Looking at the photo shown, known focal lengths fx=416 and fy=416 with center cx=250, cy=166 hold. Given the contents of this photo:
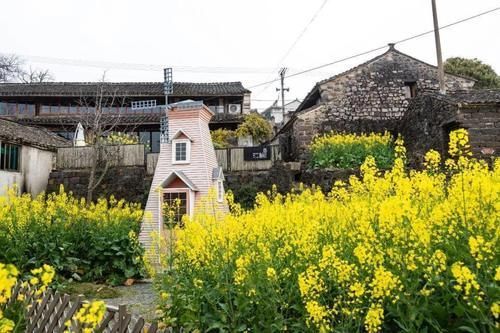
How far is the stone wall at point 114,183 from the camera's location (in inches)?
→ 697

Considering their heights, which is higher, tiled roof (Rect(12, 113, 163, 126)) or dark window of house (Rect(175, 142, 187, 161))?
tiled roof (Rect(12, 113, 163, 126))

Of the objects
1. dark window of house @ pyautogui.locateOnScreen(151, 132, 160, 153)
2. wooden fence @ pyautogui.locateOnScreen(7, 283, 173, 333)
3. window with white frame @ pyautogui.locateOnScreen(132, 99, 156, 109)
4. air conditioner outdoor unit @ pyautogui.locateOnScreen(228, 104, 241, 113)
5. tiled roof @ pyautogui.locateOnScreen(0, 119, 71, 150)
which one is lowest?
wooden fence @ pyautogui.locateOnScreen(7, 283, 173, 333)

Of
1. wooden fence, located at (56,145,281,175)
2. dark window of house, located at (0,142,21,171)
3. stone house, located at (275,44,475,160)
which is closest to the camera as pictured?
dark window of house, located at (0,142,21,171)

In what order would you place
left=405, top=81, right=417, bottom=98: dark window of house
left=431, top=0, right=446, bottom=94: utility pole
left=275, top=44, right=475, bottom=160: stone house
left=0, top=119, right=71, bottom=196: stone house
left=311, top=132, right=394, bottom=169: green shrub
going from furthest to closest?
left=405, top=81, right=417, bottom=98: dark window of house < left=275, top=44, right=475, bottom=160: stone house < left=0, top=119, right=71, bottom=196: stone house < left=431, top=0, right=446, bottom=94: utility pole < left=311, top=132, right=394, bottom=169: green shrub

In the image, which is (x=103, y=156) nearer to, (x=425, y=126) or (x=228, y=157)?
(x=228, y=157)

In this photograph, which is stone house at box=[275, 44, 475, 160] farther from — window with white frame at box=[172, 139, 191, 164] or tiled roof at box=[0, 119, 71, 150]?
tiled roof at box=[0, 119, 71, 150]

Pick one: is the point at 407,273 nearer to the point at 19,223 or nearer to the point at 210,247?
the point at 210,247

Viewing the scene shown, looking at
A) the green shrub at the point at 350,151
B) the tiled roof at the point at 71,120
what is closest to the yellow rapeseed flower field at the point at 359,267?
the green shrub at the point at 350,151

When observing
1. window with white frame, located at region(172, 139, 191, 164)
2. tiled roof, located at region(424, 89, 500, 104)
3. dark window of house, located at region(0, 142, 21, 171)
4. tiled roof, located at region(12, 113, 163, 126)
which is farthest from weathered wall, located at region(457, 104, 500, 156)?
tiled roof, located at region(12, 113, 163, 126)

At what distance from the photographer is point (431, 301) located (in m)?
2.56

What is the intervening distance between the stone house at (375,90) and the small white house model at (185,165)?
A: 737 cm

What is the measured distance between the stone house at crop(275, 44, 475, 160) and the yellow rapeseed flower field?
47.2 feet

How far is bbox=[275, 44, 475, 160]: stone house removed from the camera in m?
18.5

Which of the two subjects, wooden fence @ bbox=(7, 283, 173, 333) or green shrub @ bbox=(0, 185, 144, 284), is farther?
green shrub @ bbox=(0, 185, 144, 284)
